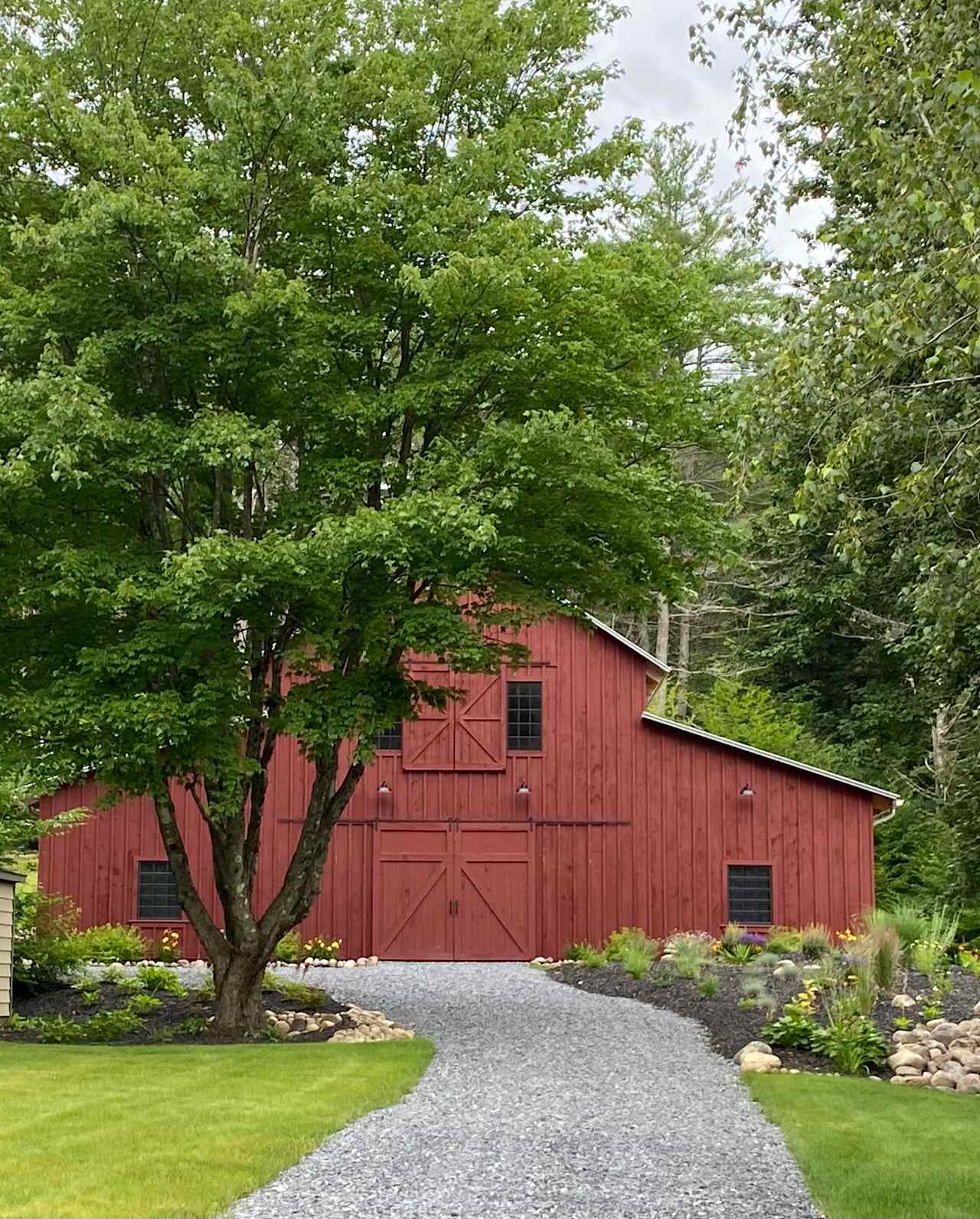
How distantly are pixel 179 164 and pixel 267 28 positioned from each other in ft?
4.62

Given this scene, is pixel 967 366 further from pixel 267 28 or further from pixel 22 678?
pixel 22 678

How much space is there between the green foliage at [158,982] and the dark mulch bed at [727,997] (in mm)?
5029

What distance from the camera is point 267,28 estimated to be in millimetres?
11500

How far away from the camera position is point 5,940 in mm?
13258

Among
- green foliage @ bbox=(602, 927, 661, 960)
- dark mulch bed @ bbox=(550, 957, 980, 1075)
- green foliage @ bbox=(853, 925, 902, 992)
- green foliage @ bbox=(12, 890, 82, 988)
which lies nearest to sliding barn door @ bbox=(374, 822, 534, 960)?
green foliage @ bbox=(602, 927, 661, 960)

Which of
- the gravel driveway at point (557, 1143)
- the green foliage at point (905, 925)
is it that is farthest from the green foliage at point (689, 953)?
the gravel driveway at point (557, 1143)


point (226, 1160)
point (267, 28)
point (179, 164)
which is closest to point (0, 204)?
point (179, 164)

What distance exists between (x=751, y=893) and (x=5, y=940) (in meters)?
11.6

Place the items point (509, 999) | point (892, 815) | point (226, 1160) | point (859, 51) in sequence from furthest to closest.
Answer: point (892, 815)
point (509, 999)
point (859, 51)
point (226, 1160)

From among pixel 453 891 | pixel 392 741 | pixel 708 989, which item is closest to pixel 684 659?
pixel 392 741

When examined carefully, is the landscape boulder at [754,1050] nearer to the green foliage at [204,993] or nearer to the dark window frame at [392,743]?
the green foliage at [204,993]

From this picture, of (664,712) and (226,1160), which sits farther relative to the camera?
(664,712)

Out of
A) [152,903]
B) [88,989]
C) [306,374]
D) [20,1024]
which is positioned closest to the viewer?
[306,374]

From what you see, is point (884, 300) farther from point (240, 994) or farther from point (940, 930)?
point (940, 930)
